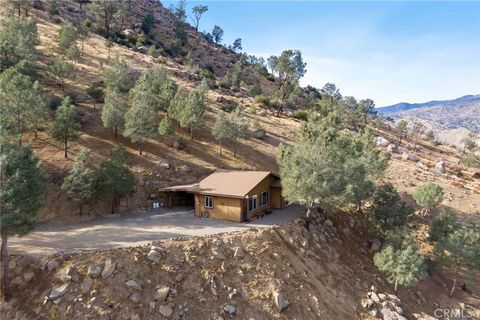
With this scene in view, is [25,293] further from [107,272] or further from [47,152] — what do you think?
[47,152]

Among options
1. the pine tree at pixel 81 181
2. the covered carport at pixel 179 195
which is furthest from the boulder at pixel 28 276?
the covered carport at pixel 179 195

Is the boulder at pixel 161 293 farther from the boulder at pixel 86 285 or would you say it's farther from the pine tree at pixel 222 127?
the pine tree at pixel 222 127

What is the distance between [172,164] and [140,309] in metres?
21.2

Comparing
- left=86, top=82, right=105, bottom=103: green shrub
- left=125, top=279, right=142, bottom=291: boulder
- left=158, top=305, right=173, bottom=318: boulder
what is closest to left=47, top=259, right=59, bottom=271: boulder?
left=125, top=279, right=142, bottom=291: boulder

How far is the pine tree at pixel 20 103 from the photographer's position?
3112cm

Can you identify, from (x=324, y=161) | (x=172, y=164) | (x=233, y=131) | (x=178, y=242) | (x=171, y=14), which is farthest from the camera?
(x=171, y=14)

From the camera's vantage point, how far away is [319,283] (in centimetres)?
2539

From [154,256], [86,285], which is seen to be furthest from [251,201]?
[86,285]

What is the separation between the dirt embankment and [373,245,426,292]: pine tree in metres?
1.83

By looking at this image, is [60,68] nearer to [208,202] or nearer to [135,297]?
[208,202]

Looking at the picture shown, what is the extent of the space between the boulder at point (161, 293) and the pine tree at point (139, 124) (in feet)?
68.5

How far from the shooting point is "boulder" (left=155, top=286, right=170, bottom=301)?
20453 millimetres

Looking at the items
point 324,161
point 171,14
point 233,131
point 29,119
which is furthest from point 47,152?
point 171,14

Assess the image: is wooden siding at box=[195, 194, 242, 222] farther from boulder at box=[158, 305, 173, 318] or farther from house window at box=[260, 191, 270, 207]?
boulder at box=[158, 305, 173, 318]
